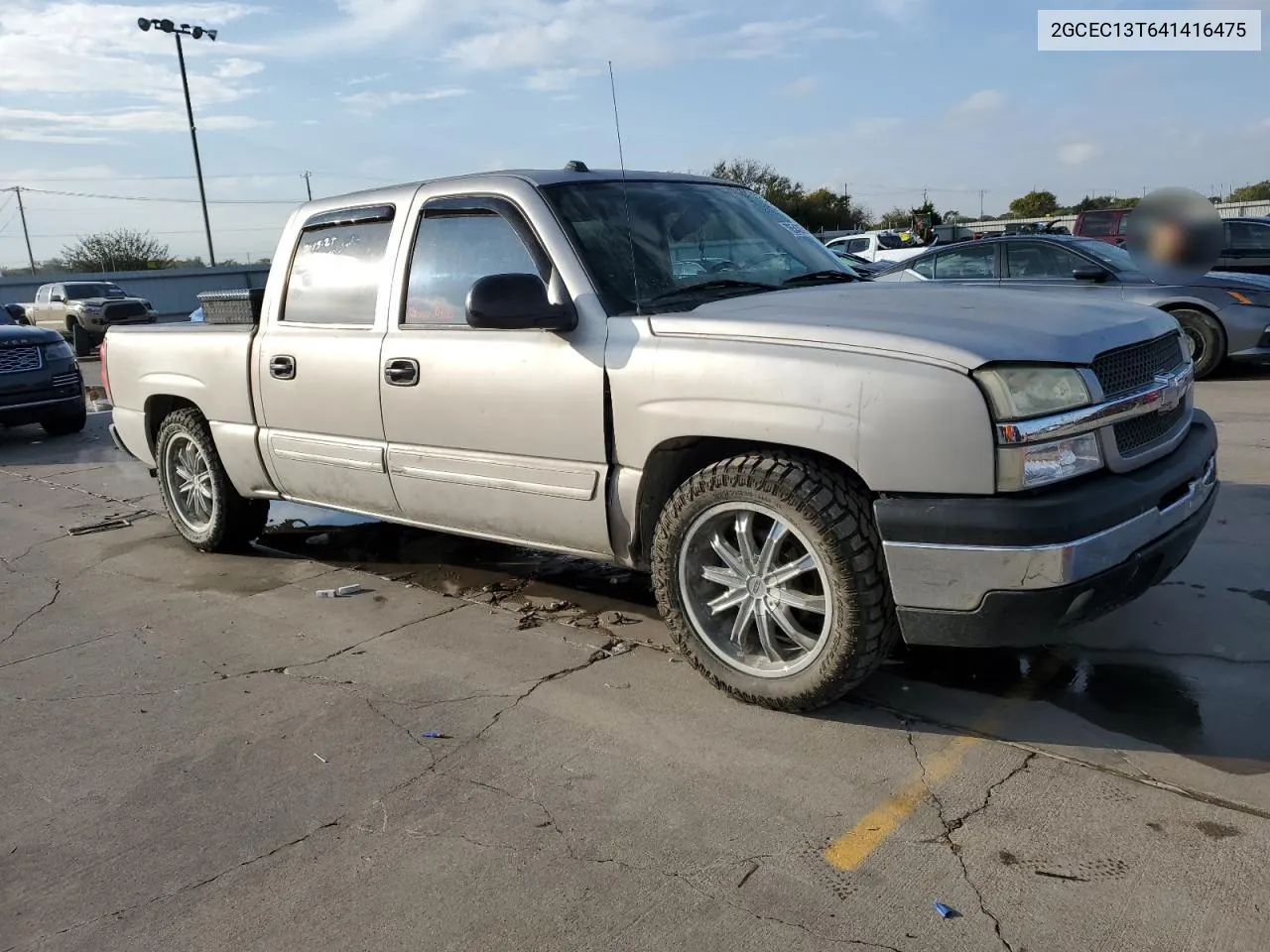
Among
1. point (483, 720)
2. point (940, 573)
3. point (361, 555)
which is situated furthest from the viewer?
point (361, 555)

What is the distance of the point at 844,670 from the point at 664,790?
698mm

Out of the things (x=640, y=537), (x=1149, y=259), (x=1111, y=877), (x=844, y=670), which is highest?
(x=1149, y=259)

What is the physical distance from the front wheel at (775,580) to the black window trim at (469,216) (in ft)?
3.19

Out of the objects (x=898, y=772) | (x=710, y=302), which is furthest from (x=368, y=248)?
(x=898, y=772)

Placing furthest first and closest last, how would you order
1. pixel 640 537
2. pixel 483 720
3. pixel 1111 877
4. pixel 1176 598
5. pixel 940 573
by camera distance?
pixel 1176 598 → pixel 640 537 → pixel 483 720 → pixel 940 573 → pixel 1111 877

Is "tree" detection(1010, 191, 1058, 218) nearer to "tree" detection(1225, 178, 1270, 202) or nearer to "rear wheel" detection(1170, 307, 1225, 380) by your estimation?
"tree" detection(1225, 178, 1270, 202)

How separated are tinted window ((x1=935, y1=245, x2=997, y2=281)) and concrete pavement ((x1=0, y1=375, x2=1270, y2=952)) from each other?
22.0ft

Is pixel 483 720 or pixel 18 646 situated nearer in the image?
pixel 483 720

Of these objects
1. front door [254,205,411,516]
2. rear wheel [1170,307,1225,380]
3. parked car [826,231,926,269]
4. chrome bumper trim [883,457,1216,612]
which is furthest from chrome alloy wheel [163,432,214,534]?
parked car [826,231,926,269]

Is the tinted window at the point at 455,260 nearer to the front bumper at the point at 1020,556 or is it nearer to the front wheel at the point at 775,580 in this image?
the front wheel at the point at 775,580

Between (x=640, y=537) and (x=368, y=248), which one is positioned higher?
(x=368, y=248)

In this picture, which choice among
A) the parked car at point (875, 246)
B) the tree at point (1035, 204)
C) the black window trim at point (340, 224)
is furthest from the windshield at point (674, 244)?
the tree at point (1035, 204)

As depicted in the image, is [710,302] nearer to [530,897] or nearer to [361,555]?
[530,897]

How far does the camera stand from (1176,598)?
4340mm
